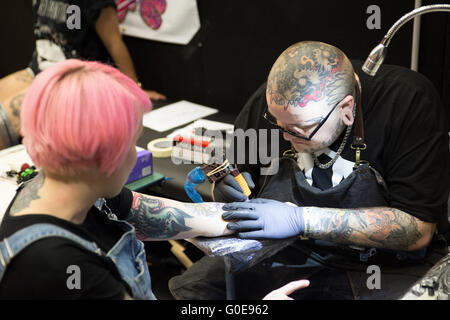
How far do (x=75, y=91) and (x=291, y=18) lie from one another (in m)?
1.65

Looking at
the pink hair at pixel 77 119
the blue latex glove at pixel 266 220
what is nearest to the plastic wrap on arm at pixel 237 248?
the blue latex glove at pixel 266 220

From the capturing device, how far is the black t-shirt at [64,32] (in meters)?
2.92

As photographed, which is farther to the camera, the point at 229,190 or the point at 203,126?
the point at 203,126

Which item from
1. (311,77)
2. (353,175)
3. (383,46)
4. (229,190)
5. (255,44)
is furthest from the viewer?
(255,44)

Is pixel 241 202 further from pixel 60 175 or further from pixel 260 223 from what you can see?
pixel 60 175

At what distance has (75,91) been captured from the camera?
1068 mm

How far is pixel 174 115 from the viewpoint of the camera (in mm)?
2994

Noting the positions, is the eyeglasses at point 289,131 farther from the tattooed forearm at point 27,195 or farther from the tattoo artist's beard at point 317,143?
the tattooed forearm at point 27,195

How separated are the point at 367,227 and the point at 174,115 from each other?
1577 mm

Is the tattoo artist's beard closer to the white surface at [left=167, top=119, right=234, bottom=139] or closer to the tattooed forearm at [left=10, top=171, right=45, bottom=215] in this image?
the tattooed forearm at [left=10, top=171, right=45, bottom=215]

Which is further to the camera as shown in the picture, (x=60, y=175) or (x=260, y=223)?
(x=260, y=223)

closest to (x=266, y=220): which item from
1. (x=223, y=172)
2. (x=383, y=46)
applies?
(x=223, y=172)

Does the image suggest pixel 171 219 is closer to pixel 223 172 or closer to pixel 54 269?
pixel 223 172
